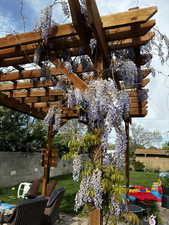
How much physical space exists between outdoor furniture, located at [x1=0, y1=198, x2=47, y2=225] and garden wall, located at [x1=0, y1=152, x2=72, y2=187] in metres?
4.77

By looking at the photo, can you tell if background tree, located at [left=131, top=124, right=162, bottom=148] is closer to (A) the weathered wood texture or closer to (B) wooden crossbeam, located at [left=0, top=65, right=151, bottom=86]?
(B) wooden crossbeam, located at [left=0, top=65, right=151, bottom=86]

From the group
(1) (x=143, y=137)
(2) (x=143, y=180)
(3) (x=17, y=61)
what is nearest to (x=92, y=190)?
(3) (x=17, y=61)

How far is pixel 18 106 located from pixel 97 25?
Answer: 317 cm

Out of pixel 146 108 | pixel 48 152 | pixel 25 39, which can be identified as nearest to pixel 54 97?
pixel 48 152

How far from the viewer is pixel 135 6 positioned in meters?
2.00

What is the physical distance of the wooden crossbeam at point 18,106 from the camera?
4101mm

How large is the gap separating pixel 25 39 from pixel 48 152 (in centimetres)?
323

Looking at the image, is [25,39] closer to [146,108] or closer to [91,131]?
→ [91,131]

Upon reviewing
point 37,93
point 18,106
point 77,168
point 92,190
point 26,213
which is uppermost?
point 37,93

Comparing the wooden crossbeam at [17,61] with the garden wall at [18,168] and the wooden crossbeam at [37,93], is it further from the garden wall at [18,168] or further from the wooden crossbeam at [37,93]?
the garden wall at [18,168]

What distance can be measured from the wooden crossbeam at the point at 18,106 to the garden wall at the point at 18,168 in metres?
2.81

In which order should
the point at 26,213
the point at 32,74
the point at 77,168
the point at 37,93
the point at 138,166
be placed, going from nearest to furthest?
the point at 77,168
the point at 26,213
the point at 32,74
the point at 37,93
the point at 138,166

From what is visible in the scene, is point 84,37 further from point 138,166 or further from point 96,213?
point 138,166

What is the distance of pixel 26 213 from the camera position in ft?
7.73
